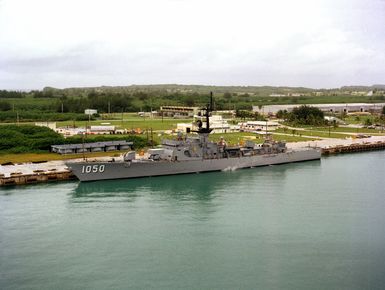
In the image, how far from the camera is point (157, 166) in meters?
29.4

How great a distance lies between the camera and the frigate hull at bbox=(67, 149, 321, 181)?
27.8 meters

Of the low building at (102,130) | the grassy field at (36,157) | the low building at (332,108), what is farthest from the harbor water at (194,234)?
the low building at (332,108)

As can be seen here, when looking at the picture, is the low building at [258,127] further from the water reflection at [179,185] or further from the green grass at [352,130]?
Answer: the water reflection at [179,185]

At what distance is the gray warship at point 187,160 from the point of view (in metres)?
28.1

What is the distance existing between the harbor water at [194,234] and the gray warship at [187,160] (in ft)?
2.49

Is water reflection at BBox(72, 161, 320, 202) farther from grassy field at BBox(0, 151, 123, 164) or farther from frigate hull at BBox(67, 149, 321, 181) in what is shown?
grassy field at BBox(0, 151, 123, 164)

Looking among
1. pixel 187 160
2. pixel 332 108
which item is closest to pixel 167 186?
pixel 187 160

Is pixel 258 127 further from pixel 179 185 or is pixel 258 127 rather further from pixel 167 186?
pixel 167 186

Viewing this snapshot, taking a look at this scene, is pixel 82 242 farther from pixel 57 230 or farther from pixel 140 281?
pixel 140 281

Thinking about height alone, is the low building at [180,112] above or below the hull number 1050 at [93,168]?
above

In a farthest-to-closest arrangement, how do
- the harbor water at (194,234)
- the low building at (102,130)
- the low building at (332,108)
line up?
the low building at (332,108), the low building at (102,130), the harbor water at (194,234)

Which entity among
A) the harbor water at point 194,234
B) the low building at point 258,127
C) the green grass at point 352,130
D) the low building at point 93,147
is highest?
the low building at point 258,127

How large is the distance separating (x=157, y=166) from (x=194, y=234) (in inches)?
462

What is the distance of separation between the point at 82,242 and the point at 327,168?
21.9 metres
